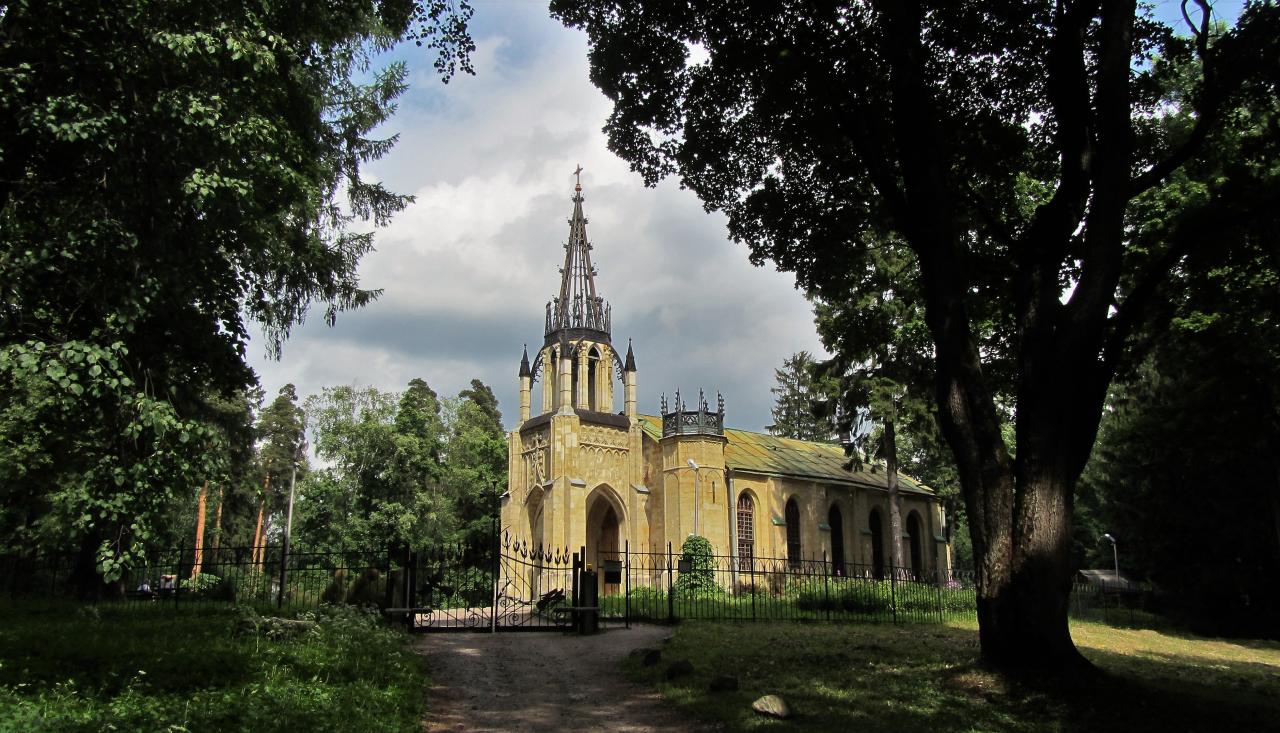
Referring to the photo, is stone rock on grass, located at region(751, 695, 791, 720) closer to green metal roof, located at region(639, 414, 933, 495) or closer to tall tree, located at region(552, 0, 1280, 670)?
tall tree, located at region(552, 0, 1280, 670)

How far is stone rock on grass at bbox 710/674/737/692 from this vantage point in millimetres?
8906

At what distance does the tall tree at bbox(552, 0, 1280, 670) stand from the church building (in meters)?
19.3

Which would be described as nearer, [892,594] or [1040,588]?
[1040,588]

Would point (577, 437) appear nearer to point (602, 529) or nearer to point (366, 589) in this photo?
point (602, 529)

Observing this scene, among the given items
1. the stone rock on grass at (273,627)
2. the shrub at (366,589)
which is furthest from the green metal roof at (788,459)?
the stone rock on grass at (273,627)

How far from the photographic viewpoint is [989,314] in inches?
536

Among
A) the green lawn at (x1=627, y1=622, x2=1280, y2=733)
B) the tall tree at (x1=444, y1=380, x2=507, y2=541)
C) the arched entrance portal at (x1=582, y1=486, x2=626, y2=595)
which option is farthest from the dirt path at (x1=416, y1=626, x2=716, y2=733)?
the tall tree at (x1=444, y1=380, x2=507, y2=541)

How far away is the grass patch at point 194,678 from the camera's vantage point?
5.63m

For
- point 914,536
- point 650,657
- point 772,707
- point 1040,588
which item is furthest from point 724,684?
point 914,536

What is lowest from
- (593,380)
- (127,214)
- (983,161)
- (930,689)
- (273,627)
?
(930,689)

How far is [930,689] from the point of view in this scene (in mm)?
8609

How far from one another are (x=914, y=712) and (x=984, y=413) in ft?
11.4

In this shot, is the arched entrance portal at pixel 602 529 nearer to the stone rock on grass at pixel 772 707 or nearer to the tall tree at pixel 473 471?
the tall tree at pixel 473 471

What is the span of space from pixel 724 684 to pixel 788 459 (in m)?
30.4
